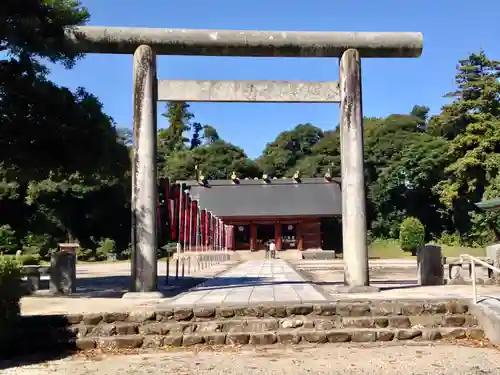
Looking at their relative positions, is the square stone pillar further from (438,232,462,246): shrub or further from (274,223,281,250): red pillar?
(274,223,281,250): red pillar

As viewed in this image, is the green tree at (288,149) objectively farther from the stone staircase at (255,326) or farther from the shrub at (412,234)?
the stone staircase at (255,326)

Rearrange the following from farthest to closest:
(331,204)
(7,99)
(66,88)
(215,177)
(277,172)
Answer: (277,172) → (215,177) → (331,204) → (66,88) → (7,99)

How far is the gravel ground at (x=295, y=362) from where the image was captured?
17.0ft

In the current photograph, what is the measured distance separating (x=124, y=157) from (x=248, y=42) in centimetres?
347

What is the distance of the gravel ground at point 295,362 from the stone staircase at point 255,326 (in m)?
0.21

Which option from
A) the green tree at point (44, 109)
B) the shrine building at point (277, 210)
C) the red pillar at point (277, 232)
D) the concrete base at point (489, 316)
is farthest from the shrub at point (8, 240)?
the concrete base at point (489, 316)

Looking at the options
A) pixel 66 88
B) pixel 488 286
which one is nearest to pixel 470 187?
pixel 488 286

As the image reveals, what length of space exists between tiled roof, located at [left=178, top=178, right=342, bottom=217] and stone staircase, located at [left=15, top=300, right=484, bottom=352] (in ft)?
107

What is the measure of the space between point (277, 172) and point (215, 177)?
7.48m

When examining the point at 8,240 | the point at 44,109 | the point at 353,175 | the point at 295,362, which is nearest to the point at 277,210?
the point at 8,240

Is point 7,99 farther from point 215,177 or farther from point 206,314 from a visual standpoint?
point 215,177

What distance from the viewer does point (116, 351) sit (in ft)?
20.5

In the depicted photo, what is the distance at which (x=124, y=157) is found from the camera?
10.8 meters

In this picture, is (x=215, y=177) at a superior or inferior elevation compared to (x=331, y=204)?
superior
